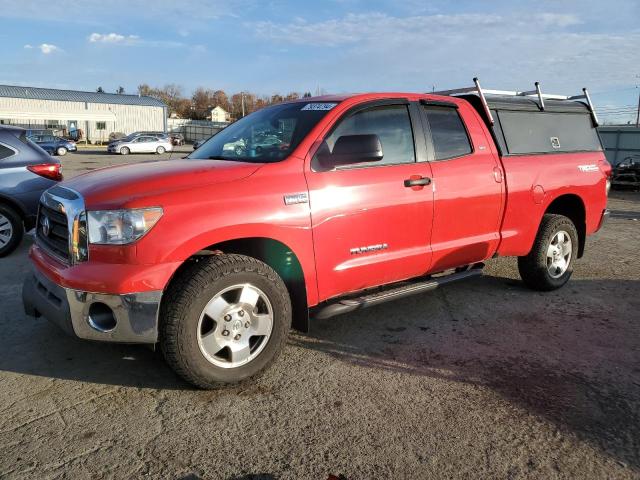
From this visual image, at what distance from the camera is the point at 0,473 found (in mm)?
2443

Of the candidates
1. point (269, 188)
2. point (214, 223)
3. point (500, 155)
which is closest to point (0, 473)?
point (214, 223)

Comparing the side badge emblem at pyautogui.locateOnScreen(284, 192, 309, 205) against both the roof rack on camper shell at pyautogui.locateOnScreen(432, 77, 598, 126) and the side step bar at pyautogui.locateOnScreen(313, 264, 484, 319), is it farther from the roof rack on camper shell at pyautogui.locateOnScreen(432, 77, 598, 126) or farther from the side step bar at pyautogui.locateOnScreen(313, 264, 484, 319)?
the roof rack on camper shell at pyautogui.locateOnScreen(432, 77, 598, 126)

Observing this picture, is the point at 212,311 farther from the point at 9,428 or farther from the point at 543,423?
the point at 543,423

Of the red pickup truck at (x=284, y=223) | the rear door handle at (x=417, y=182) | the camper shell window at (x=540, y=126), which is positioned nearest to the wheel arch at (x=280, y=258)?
the red pickup truck at (x=284, y=223)

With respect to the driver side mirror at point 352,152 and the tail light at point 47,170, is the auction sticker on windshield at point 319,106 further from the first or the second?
the tail light at point 47,170

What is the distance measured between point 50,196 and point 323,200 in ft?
6.01

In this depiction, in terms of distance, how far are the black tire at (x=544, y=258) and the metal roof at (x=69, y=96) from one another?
71.2m

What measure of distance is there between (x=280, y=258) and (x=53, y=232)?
150 centimetres

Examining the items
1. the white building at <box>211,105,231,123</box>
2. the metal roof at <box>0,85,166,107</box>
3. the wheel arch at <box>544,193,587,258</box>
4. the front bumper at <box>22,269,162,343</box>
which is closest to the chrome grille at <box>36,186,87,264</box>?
the front bumper at <box>22,269,162,343</box>

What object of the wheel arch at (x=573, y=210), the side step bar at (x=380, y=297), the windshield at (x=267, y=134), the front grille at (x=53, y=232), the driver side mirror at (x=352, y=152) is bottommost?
the side step bar at (x=380, y=297)

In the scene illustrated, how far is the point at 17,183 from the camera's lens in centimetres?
662

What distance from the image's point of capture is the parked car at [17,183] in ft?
21.6

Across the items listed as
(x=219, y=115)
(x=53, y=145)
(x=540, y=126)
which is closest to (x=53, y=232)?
(x=540, y=126)

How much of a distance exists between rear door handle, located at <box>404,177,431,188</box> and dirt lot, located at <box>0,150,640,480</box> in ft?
3.98
